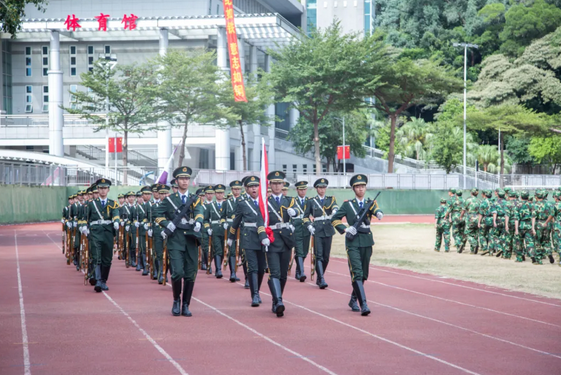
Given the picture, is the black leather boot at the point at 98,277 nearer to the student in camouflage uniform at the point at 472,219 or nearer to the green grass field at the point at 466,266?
the green grass field at the point at 466,266

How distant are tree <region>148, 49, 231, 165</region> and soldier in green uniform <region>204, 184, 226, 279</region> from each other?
30985 millimetres

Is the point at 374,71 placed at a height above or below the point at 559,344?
above

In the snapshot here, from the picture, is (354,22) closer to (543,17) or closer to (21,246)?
(543,17)

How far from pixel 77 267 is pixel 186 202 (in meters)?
8.44

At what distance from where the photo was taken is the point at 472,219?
2281 cm

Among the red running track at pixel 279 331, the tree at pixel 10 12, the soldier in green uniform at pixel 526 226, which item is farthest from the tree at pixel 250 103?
the red running track at pixel 279 331

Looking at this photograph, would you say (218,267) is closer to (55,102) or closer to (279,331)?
(279,331)

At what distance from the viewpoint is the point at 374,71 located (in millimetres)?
51188

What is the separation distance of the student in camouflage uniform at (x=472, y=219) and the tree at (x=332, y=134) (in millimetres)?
41036

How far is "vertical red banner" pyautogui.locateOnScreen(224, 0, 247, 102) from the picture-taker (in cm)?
5041

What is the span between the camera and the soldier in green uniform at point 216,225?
16.7 metres

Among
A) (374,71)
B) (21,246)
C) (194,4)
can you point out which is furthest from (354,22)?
(21,246)

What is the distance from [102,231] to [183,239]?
11.2ft

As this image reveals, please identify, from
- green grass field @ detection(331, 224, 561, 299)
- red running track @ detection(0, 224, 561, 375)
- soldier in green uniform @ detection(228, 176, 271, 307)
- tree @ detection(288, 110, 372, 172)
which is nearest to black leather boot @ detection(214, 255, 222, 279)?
red running track @ detection(0, 224, 561, 375)
